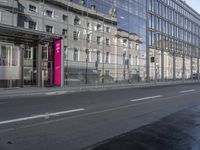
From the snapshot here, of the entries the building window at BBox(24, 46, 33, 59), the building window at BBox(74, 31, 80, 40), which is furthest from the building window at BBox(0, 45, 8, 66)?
the building window at BBox(74, 31, 80, 40)

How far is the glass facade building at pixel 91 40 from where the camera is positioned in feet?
74.0

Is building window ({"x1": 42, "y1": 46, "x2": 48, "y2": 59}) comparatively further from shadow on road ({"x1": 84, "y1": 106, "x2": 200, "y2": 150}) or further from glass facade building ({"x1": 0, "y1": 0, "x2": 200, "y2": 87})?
shadow on road ({"x1": 84, "y1": 106, "x2": 200, "y2": 150})

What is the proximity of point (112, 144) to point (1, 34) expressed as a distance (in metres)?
18.3

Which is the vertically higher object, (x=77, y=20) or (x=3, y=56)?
(x=77, y=20)

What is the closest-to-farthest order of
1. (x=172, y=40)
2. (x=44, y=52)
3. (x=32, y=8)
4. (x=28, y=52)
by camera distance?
(x=28, y=52)
(x=32, y=8)
(x=44, y=52)
(x=172, y=40)

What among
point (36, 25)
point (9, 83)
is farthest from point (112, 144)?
point (36, 25)

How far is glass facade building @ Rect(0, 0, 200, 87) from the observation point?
22.6 meters

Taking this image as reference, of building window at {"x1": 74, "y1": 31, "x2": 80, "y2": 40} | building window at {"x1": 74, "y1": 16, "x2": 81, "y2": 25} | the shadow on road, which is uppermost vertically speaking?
building window at {"x1": 74, "y1": 16, "x2": 81, "y2": 25}

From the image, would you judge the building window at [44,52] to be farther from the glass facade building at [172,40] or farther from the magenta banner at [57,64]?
the glass facade building at [172,40]

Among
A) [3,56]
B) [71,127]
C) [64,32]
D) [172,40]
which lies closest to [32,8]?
[64,32]

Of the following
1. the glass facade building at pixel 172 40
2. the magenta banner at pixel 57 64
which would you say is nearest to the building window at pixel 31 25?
the magenta banner at pixel 57 64

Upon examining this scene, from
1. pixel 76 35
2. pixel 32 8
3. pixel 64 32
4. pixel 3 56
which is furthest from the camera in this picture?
pixel 76 35

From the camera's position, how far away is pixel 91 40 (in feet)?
103

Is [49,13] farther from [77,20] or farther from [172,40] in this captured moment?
[172,40]
